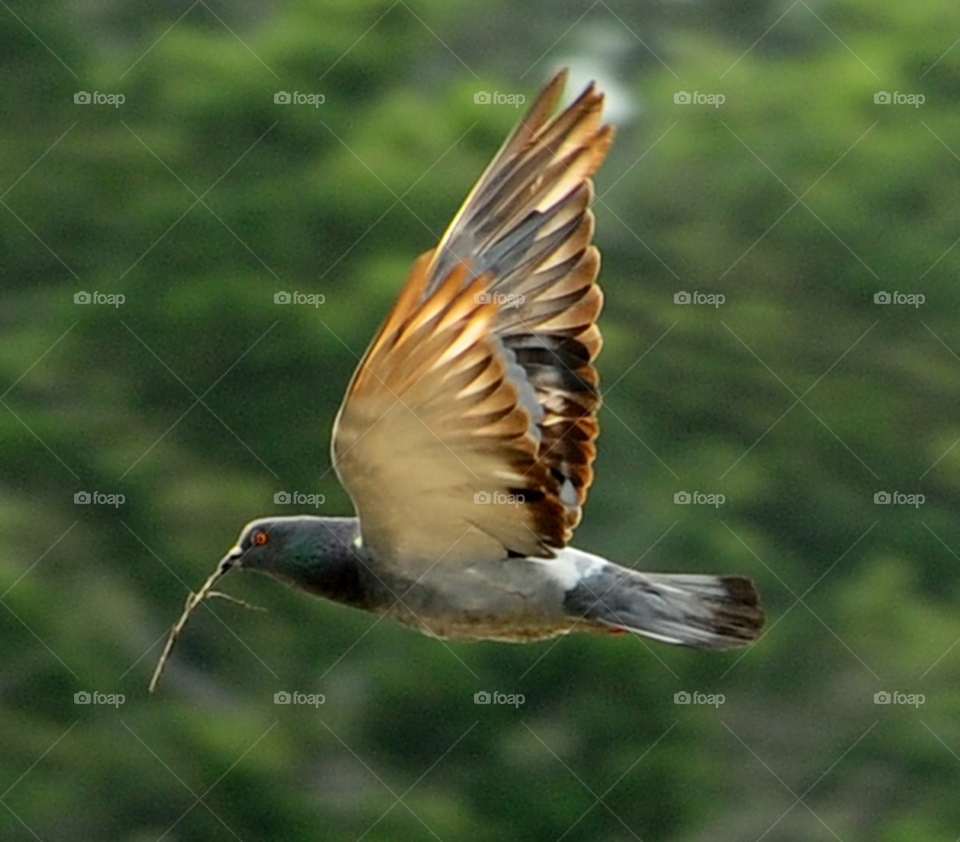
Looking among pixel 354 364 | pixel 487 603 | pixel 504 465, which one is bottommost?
pixel 487 603

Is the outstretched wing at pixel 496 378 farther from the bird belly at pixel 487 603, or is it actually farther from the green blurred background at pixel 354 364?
the green blurred background at pixel 354 364

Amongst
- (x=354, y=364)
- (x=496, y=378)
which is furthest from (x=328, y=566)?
(x=354, y=364)

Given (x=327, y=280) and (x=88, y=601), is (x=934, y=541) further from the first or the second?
(x=88, y=601)

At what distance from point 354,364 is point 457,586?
1338mm

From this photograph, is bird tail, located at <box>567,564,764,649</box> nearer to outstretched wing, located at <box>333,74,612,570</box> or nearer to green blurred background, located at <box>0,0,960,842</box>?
outstretched wing, located at <box>333,74,612,570</box>

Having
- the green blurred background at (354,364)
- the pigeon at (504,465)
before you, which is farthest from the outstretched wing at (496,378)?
the green blurred background at (354,364)

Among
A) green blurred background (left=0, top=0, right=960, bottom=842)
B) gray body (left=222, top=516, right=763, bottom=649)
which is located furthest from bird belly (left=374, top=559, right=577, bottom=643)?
green blurred background (left=0, top=0, right=960, bottom=842)

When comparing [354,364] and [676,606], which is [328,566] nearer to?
[676,606]

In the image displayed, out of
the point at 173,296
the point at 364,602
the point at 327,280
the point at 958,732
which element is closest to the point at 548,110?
the point at 364,602

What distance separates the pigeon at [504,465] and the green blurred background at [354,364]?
46.5 inches

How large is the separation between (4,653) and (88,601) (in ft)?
0.66

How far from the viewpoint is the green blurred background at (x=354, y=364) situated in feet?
10.1

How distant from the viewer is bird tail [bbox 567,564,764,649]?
1.77 meters

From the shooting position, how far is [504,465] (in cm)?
165
